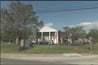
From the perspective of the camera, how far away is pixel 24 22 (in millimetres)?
73625

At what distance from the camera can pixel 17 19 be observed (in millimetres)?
71875

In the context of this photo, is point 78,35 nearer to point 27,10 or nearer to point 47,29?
point 47,29

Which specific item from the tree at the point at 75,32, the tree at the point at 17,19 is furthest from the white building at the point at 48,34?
the tree at the point at 17,19

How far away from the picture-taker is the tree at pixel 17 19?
7125 cm

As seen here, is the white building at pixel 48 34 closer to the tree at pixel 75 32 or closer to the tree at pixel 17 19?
the tree at pixel 75 32

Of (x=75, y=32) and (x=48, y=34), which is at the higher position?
(x=75, y=32)

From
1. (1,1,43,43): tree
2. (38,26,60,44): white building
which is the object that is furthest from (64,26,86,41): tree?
(1,1,43,43): tree

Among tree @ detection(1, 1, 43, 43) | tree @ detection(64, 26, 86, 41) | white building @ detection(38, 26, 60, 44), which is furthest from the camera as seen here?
tree @ detection(64, 26, 86, 41)

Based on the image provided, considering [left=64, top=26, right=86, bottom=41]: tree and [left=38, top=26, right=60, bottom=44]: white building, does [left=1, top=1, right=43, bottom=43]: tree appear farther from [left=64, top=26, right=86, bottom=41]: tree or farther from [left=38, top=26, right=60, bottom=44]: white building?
[left=64, top=26, right=86, bottom=41]: tree

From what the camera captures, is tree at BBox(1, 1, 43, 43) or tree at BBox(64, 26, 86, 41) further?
tree at BBox(64, 26, 86, 41)

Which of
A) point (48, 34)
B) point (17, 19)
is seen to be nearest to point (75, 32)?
point (48, 34)

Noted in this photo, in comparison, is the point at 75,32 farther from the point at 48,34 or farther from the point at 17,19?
the point at 17,19

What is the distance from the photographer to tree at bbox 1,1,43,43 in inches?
2805

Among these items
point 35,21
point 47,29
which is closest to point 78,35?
point 47,29
